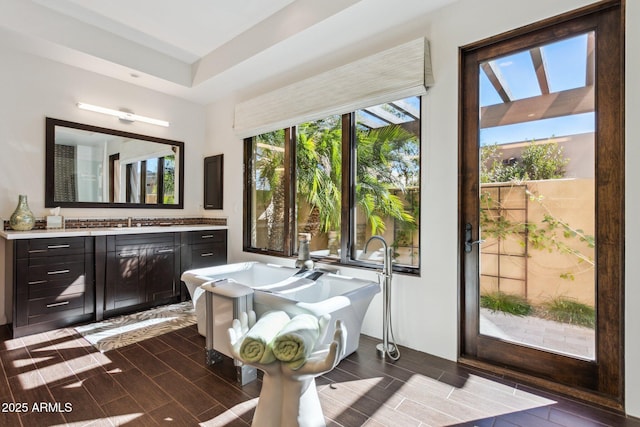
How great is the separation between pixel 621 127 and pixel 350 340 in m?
2.22

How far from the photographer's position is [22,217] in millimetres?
3039

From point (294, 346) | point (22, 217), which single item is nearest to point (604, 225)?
point (294, 346)

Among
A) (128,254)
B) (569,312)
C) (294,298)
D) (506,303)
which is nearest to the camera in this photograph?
(569,312)

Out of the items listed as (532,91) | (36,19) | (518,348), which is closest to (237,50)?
(36,19)

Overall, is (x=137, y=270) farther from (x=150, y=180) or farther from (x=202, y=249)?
(x=150, y=180)

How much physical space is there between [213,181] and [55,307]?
7.73 feet

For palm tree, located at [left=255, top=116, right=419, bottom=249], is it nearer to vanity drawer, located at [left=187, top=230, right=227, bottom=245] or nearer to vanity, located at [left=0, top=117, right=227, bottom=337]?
vanity drawer, located at [left=187, top=230, right=227, bottom=245]

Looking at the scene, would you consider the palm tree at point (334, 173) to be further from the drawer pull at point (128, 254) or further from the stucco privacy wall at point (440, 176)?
the drawer pull at point (128, 254)

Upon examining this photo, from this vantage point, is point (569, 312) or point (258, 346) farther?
point (569, 312)

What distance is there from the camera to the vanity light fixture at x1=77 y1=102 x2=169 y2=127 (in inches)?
143

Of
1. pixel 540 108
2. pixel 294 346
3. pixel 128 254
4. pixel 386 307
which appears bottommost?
pixel 386 307

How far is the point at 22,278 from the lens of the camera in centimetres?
278

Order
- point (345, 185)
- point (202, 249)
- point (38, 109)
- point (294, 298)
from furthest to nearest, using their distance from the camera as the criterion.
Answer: point (202, 249)
point (38, 109)
point (345, 185)
point (294, 298)

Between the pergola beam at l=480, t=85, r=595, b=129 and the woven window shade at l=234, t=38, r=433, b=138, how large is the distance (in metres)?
0.56
